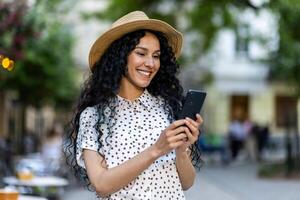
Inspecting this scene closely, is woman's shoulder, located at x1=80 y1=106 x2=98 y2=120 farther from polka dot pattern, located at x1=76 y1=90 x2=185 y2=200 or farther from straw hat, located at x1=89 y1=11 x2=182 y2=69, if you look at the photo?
straw hat, located at x1=89 y1=11 x2=182 y2=69

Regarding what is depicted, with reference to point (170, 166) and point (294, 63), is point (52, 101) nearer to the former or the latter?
point (294, 63)

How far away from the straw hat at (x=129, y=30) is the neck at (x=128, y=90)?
187 mm

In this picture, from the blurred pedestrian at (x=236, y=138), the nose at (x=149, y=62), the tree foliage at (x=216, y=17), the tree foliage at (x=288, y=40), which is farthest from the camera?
the blurred pedestrian at (x=236, y=138)

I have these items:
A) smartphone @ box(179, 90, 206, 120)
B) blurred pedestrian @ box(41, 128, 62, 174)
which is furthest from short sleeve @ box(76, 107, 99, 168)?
blurred pedestrian @ box(41, 128, 62, 174)

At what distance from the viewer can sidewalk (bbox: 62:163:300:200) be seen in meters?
14.6

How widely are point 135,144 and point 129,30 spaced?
1.59ft

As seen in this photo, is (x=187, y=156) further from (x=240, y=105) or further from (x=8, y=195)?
(x=240, y=105)

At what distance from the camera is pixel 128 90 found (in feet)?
10.5

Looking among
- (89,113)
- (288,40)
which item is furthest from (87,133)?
(288,40)

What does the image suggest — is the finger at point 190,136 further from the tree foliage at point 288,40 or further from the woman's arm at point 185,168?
the tree foliage at point 288,40

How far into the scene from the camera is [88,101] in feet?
10.5

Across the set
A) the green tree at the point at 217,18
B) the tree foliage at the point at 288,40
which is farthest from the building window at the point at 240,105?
the tree foliage at the point at 288,40

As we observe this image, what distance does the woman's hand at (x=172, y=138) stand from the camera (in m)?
2.79

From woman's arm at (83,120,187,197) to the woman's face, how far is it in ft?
1.23
